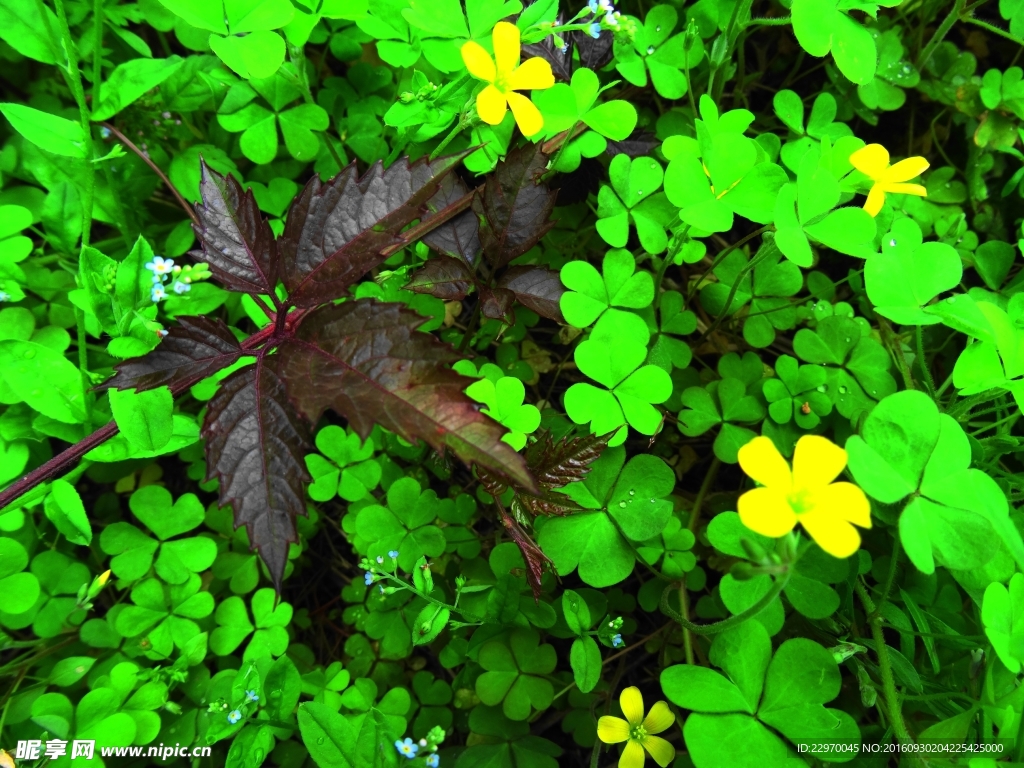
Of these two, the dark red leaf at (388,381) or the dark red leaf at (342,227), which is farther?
the dark red leaf at (342,227)

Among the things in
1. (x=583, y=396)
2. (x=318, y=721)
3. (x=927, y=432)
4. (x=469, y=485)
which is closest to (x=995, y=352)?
(x=927, y=432)

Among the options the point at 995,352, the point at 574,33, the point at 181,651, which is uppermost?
the point at 574,33

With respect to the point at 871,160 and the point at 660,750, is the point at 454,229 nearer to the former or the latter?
the point at 871,160

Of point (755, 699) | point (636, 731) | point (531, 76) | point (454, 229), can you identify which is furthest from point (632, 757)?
point (531, 76)

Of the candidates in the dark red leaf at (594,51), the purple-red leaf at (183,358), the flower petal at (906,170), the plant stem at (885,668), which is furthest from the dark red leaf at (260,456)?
the flower petal at (906,170)

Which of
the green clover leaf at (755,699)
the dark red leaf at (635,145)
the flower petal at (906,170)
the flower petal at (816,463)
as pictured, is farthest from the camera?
the dark red leaf at (635,145)

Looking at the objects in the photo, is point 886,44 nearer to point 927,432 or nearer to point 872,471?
point 927,432

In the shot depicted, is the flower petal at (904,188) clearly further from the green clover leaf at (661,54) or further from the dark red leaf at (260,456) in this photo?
the dark red leaf at (260,456)
